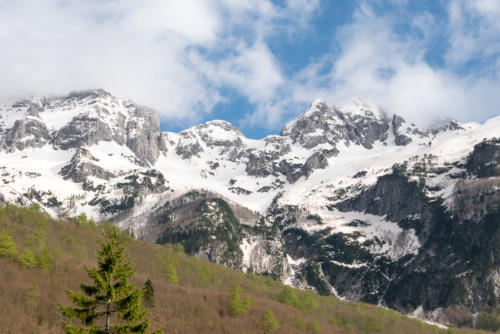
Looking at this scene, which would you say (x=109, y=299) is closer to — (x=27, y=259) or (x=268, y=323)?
(x=268, y=323)

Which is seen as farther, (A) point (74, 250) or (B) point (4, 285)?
(A) point (74, 250)

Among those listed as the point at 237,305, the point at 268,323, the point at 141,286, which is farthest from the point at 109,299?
the point at 141,286

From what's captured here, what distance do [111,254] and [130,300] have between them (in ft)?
11.8

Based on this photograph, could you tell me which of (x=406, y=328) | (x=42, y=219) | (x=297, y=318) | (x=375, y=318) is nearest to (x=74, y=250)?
(x=42, y=219)

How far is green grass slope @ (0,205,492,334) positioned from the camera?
4151 inches

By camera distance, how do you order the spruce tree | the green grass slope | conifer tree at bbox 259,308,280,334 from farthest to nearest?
conifer tree at bbox 259,308,280,334, the green grass slope, the spruce tree

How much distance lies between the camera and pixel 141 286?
14300cm

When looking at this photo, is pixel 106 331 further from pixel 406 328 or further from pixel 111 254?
pixel 406 328

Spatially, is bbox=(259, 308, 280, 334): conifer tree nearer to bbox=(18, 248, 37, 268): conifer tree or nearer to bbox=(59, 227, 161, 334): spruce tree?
bbox=(18, 248, 37, 268): conifer tree

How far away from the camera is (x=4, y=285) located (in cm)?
11088

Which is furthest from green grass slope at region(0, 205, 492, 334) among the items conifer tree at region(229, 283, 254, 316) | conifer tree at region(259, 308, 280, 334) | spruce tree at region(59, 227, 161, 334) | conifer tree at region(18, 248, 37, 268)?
spruce tree at region(59, 227, 161, 334)

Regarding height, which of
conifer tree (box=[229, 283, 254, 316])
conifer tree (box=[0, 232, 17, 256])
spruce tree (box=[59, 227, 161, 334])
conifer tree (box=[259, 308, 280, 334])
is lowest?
conifer tree (box=[259, 308, 280, 334])

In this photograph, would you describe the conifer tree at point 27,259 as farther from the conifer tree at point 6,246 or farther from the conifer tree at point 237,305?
the conifer tree at point 237,305

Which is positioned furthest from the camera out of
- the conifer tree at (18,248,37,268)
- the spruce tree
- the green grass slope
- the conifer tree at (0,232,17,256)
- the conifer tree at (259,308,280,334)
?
the conifer tree at (259,308,280,334)
